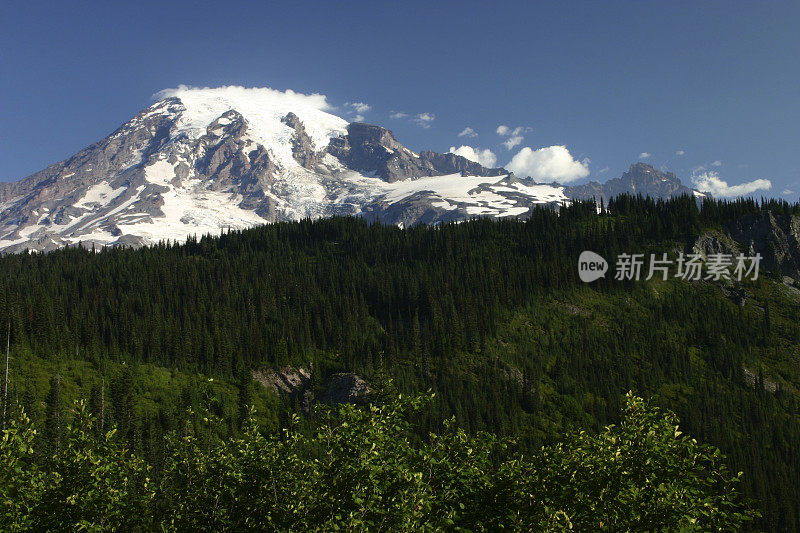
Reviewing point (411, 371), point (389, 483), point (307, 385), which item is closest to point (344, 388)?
point (307, 385)

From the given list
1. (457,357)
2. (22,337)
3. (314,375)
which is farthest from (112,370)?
(457,357)

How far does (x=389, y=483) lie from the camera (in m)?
21.7

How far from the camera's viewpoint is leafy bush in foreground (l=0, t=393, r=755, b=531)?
66.3 ft

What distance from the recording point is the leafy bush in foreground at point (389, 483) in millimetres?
20219

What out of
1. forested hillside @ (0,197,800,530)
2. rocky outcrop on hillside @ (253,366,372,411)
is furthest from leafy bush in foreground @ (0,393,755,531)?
rocky outcrop on hillside @ (253,366,372,411)

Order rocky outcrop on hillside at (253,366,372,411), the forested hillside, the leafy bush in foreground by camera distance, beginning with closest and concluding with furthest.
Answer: the leafy bush in foreground < the forested hillside < rocky outcrop on hillside at (253,366,372,411)

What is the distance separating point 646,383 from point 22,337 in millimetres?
179243

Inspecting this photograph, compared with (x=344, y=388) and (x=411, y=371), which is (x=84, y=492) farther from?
(x=411, y=371)

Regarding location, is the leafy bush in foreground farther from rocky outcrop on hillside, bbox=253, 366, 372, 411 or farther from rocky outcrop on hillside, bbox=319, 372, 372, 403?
rocky outcrop on hillside, bbox=253, 366, 372, 411

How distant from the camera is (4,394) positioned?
107250 millimetres

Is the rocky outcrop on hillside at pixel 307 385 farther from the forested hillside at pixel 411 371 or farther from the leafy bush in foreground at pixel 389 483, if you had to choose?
the leafy bush in foreground at pixel 389 483

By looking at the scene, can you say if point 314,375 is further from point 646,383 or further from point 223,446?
point 223,446

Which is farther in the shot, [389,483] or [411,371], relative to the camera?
[411,371]

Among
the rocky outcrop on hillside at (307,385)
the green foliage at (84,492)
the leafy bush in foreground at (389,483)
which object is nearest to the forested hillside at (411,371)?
the rocky outcrop on hillside at (307,385)
